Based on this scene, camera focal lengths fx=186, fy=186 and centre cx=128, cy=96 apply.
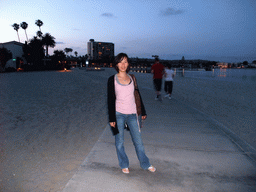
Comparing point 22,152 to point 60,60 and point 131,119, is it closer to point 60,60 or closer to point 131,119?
point 131,119

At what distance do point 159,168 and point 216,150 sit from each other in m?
1.46

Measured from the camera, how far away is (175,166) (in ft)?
10.6

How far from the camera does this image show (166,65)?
9133 mm

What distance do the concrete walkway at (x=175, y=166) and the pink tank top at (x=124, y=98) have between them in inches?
41.7

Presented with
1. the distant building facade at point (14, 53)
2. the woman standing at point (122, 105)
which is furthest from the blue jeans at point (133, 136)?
the distant building facade at point (14, 53)

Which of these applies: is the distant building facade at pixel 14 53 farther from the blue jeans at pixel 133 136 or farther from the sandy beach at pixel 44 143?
the blue jeans at pixel 133 136

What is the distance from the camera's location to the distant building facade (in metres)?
53.5

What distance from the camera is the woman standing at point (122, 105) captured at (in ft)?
9.15

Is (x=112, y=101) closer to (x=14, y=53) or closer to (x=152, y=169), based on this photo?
(x=152, y=169)

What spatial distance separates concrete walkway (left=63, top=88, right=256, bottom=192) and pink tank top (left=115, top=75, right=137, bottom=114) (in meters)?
1.06

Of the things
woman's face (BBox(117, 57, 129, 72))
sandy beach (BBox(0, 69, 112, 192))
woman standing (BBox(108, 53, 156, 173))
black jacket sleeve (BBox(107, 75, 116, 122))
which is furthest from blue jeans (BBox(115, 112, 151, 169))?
sandy beach (BBox(0, 69, 112, 192))

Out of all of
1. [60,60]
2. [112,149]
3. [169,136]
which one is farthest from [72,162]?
[60,60]

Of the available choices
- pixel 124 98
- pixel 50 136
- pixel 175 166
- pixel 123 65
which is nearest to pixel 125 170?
pixel 175 166

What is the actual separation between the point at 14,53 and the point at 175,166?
209 ft
